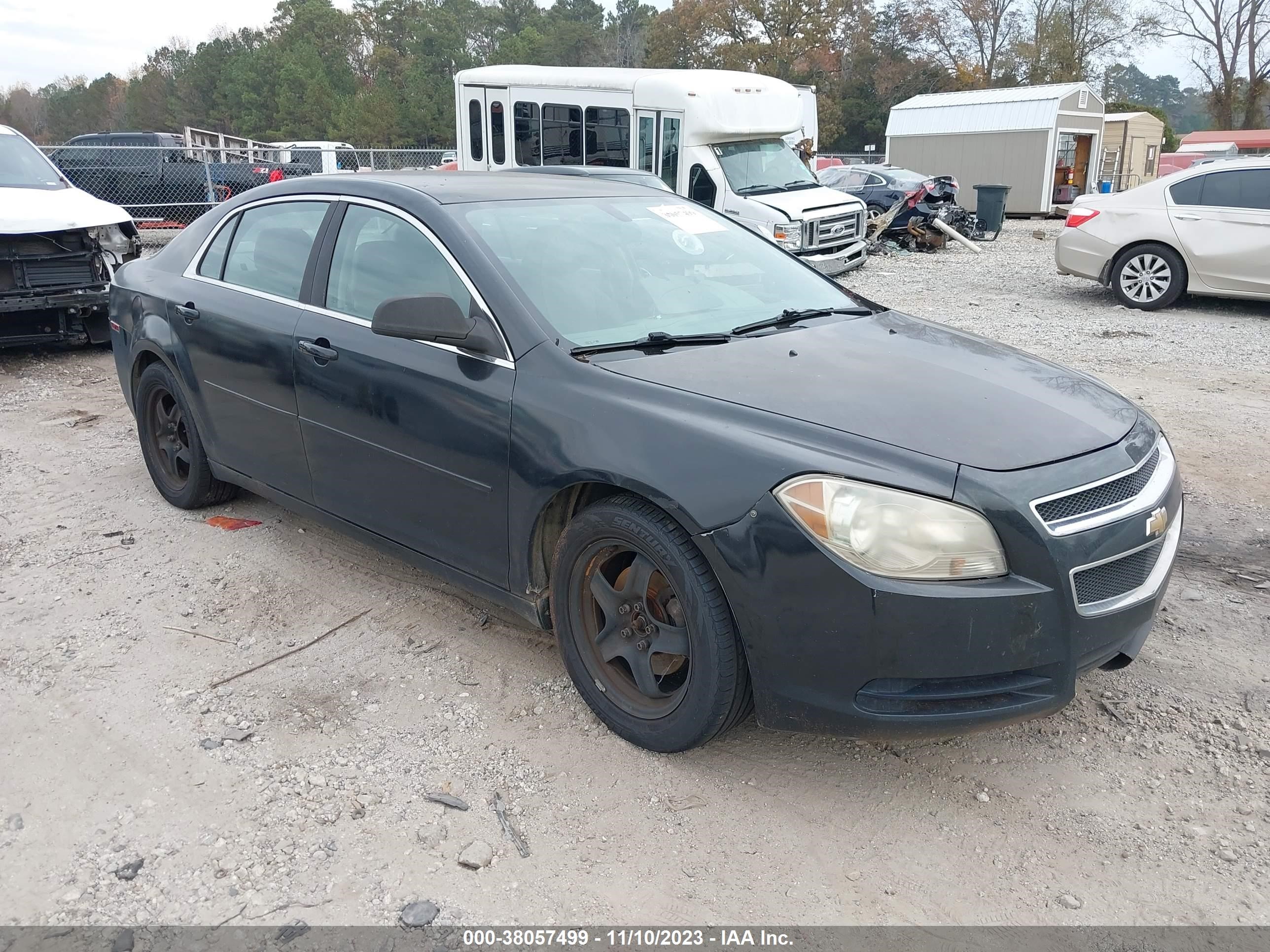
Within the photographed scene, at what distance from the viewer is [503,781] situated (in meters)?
3.03

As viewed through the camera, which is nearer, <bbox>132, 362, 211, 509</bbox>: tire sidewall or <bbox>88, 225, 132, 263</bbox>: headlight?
<bbox>132, 362, 211, 509</bbox>: tire sidewall

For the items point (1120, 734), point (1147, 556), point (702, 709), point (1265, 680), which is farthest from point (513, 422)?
point (1265, 680)

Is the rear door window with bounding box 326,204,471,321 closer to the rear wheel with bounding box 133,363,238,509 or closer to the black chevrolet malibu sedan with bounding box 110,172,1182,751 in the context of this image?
the black chevrolet malibu sedan with bounding box 110,172,1182,751

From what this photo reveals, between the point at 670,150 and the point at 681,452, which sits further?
the point at 670,150

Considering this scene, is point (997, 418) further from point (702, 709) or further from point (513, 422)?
point (513, 422)

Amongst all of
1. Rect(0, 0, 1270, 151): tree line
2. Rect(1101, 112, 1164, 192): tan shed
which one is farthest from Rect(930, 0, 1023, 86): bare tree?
Rect(1101, 112, 1164, 192): tan shed

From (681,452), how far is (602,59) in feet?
242

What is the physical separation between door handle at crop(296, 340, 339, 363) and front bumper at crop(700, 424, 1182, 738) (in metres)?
1.83

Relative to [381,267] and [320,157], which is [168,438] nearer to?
[381,267]

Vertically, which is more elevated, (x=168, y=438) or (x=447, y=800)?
(x=168, y=438)

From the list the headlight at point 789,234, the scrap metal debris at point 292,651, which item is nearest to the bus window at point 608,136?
the headlight at point 789,234

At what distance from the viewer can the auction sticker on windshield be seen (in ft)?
13.7

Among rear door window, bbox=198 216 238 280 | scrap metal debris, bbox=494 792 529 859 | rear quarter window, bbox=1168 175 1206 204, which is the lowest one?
scrap metal debris, bbox=494 792 529 859

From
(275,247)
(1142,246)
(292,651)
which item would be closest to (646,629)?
(292,651)
